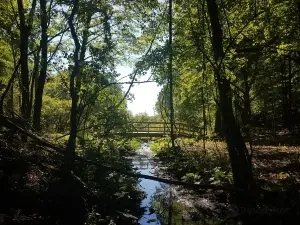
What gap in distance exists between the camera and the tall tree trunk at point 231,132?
7.53m

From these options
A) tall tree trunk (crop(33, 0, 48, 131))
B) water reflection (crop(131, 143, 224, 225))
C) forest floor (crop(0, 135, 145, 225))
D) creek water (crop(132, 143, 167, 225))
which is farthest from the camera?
tall tree trunk (crop(33, 0, 48, 131))

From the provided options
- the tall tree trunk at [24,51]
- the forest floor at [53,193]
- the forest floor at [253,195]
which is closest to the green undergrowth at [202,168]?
the forest floor at [253,195]

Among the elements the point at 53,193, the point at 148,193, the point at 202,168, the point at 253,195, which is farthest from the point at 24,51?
the point at 253,195

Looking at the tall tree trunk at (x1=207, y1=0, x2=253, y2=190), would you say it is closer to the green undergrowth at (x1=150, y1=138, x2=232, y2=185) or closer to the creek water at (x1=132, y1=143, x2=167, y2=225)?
the green undergrowth at (x1=150, y1=138, x2=232, y2=185)

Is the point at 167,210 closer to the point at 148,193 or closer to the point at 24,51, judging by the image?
the point at 148,193

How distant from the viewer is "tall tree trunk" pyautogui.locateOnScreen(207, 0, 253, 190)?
7.53 meters

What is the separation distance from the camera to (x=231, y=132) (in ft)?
25.5

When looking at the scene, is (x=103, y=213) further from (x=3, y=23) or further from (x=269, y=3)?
(x=3, y=23)

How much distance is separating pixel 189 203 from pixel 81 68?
4.72m

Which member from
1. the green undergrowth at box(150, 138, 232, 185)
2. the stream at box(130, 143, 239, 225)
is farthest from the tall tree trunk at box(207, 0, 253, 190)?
the stream at box(130, 143, 239, 225)

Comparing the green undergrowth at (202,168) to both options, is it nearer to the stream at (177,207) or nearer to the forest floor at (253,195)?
the forest floor at (253,195)

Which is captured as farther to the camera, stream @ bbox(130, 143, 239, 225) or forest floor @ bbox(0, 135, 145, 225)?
stream @ bbox(130, 143, 239, 225)

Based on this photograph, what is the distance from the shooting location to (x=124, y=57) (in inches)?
474

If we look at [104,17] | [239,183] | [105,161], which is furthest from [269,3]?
[105,161]
